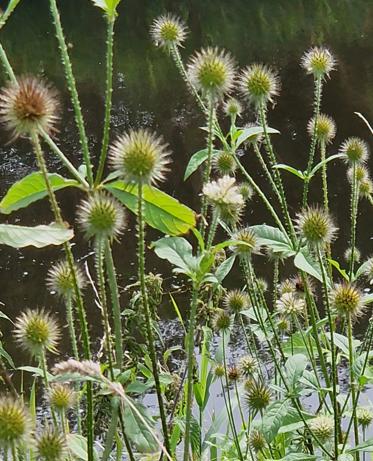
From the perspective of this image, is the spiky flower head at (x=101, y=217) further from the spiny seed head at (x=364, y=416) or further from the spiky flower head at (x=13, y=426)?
the spiny seed head at (x=364, y=416)

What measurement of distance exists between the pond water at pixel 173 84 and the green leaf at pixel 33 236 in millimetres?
5199

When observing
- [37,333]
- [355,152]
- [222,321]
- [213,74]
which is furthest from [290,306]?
[37,333]

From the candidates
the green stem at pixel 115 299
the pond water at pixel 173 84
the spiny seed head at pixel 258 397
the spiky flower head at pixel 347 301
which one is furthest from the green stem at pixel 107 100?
the pond water at pixel 173 84

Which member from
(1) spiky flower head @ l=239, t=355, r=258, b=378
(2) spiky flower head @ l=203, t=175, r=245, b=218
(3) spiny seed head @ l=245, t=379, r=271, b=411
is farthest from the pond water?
(2) spiky flower head @ l=203, t=175, r=245, b=218

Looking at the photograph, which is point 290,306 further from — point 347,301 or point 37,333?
point 37,333

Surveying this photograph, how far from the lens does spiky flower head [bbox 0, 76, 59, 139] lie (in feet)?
4.26

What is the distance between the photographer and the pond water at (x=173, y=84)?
787 cm

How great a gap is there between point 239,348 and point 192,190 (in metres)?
3.69

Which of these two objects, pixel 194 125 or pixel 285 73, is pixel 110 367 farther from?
pixel 285 73

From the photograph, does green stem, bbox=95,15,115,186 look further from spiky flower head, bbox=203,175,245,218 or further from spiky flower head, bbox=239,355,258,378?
spiky flower head, bbox=239,355,258,378

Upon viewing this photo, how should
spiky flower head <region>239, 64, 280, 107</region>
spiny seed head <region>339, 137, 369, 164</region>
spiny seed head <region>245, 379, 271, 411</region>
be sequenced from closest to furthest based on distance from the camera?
spiny seed head <region>245, 379, 271, 411</region> < spiky flower head <region>239, 64, 280, 107</region> < spiny seed head <region>339, 137, 369, 164</region>

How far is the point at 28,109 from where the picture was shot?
1.29 m

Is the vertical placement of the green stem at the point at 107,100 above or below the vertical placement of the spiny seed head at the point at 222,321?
below

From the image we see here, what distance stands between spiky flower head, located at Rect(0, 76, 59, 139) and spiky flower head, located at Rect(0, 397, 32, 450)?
0.43 metres
